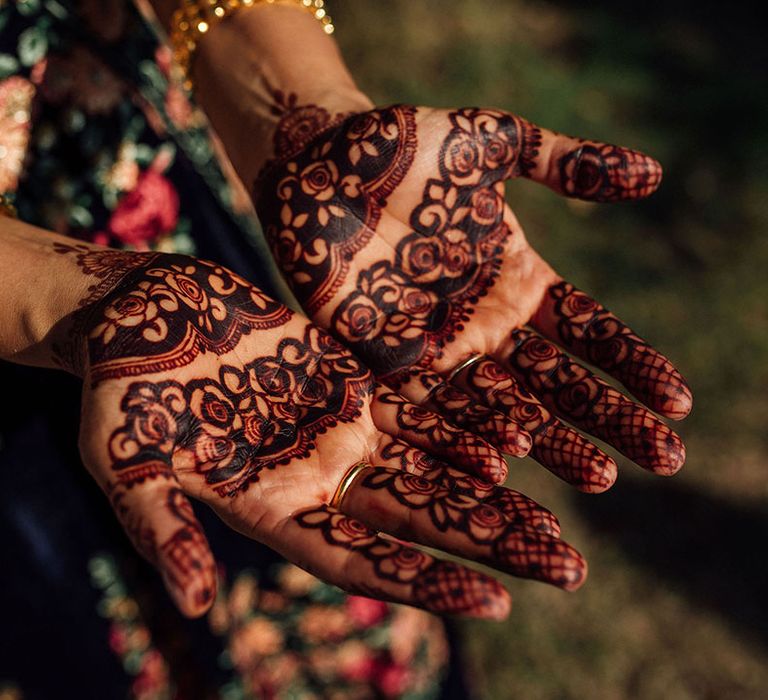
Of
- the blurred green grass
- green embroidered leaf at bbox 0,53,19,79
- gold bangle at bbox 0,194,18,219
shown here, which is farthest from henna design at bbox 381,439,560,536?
the blurred green grass

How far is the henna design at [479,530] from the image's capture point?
117 cm

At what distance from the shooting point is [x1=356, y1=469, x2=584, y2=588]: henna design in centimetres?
117

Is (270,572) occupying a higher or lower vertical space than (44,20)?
lower

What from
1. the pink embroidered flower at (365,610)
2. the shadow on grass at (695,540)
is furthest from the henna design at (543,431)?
the shadow on grass at (695,540)

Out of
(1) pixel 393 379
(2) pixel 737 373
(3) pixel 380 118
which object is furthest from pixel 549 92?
(1) pixel 393 379

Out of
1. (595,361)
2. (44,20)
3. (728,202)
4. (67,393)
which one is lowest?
(728,202)

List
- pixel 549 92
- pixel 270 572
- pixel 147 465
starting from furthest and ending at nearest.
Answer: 1. pixel 549 92
2. pixel 270 572
3. pixel 147 465

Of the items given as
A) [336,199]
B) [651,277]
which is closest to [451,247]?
[336,199]

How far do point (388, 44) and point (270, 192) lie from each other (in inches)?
105

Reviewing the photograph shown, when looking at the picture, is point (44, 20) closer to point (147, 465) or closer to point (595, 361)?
point (147, 465)

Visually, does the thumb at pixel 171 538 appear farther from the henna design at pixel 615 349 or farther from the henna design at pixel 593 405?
the henna design at pixel 615 349

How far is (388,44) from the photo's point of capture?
13.3ft

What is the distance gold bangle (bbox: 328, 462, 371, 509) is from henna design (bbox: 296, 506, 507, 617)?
81 mm

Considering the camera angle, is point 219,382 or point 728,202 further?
point 728,202
